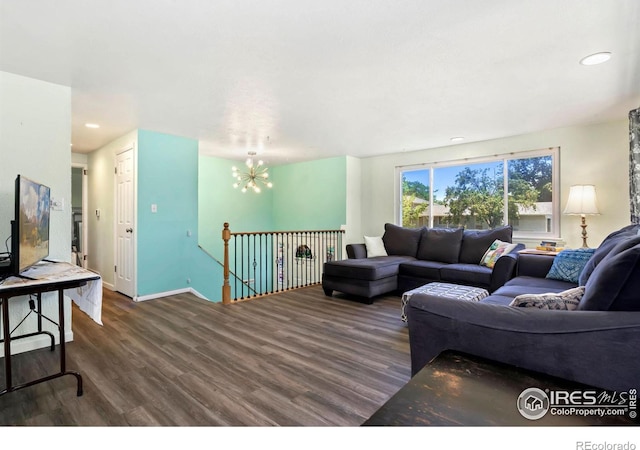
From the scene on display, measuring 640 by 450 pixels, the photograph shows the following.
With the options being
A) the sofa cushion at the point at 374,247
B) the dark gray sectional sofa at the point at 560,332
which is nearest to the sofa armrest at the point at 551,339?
the dark gray sectional sofa at the point at 560,332

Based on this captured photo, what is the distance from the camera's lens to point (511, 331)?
1.27 m

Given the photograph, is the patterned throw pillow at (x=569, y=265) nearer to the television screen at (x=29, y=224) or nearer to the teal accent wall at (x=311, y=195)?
the teal accent wall at (x=311, y=195)

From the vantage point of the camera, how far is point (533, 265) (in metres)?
3.60

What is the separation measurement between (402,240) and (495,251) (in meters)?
1.47

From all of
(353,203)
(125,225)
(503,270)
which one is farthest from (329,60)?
(353,203)

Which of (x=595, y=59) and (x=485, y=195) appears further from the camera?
(x=485, y=195)

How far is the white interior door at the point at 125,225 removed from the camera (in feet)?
14.1

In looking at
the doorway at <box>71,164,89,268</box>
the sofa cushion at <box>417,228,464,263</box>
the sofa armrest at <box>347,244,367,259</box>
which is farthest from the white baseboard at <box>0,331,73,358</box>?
the sofa cushion at <box>417,228,464,263</box>

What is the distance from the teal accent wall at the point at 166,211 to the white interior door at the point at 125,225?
145mm

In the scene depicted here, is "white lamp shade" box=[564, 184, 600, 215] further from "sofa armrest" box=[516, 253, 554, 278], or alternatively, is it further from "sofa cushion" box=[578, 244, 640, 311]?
"sofa cushion" box=[578, 244, 640, 311]

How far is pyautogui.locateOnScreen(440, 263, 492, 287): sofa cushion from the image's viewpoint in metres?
3.86

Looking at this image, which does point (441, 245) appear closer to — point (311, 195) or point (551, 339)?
point (311, 195)

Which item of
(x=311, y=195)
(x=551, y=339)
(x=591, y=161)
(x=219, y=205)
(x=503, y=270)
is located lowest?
(x=503, y=270)

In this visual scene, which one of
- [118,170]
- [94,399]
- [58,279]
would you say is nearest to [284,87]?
[58,279]
